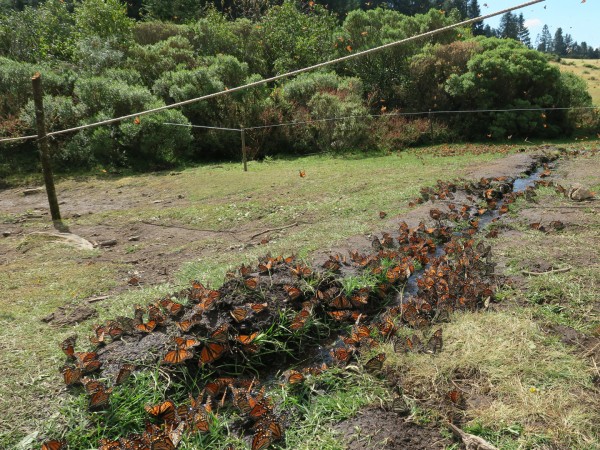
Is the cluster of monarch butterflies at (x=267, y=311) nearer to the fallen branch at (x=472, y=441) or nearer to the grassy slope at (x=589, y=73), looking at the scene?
the fallen branch at (x=472, y=441)

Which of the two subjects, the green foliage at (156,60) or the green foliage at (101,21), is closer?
the green foliage at (156,60)

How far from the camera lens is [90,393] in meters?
2.38

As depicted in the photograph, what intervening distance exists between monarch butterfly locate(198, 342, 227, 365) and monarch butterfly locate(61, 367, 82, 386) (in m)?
0.70

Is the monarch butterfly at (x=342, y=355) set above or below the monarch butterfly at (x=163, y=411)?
below

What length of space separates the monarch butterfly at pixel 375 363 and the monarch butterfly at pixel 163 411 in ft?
4.01

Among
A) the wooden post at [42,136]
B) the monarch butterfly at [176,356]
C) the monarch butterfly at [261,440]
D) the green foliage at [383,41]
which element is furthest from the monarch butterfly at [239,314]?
the green foliage at [383,41]

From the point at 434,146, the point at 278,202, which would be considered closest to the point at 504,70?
the point at 434,146

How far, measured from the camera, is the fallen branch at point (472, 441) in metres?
2.15

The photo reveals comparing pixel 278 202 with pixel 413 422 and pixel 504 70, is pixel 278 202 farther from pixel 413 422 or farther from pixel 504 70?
pixel 504 70

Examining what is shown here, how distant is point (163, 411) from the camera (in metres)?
2.39

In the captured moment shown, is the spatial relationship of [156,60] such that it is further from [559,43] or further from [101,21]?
[559,43]

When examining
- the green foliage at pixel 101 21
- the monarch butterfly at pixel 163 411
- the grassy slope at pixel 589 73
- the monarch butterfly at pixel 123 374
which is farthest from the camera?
the grassy slope at pixel 589 73

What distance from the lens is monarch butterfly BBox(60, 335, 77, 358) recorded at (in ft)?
8.78

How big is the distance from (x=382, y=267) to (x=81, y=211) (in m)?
6.07
